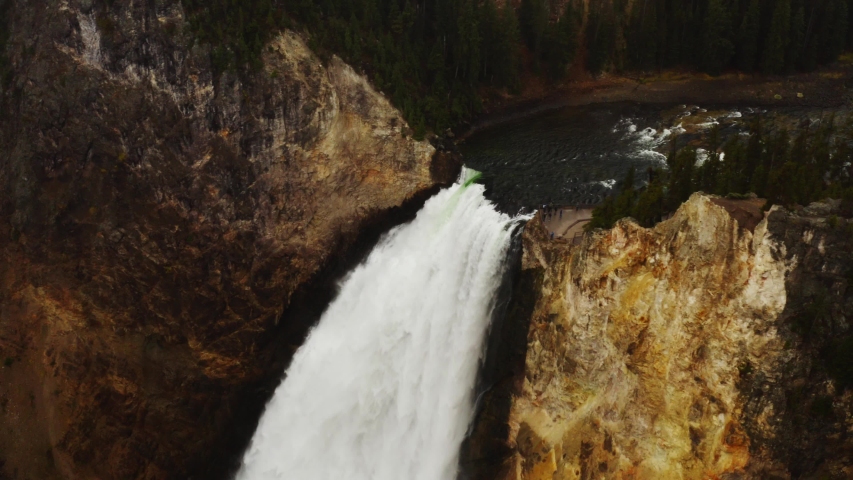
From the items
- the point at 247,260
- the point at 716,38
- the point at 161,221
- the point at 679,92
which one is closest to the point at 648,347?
the point at 247,260

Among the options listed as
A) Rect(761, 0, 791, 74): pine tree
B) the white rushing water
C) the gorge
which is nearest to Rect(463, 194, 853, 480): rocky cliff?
the gorge

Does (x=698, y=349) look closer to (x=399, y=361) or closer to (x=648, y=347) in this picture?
(x=648, y=347)

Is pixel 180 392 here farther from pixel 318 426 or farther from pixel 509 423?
pixel 509 423

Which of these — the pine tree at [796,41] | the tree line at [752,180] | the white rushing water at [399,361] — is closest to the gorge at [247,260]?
the white rushing water at [399,361]

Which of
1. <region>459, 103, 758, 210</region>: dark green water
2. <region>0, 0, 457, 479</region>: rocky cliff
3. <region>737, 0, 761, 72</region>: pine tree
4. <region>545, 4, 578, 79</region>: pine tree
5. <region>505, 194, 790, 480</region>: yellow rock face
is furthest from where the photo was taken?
<region>545, 4, 578, 79</region>: pine tree

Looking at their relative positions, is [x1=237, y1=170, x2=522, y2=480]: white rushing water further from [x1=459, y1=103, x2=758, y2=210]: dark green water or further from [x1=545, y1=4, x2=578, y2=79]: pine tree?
[x1=545, y1=4, x2=578, y2=79]: pine tree

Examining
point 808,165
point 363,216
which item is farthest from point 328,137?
point 808,165

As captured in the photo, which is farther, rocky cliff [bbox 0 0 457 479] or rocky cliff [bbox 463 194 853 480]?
rocky cliff [bbox 0 0 457 479]

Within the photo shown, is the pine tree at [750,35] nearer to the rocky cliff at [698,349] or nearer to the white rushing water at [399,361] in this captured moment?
the white rushing water at [399,361]
